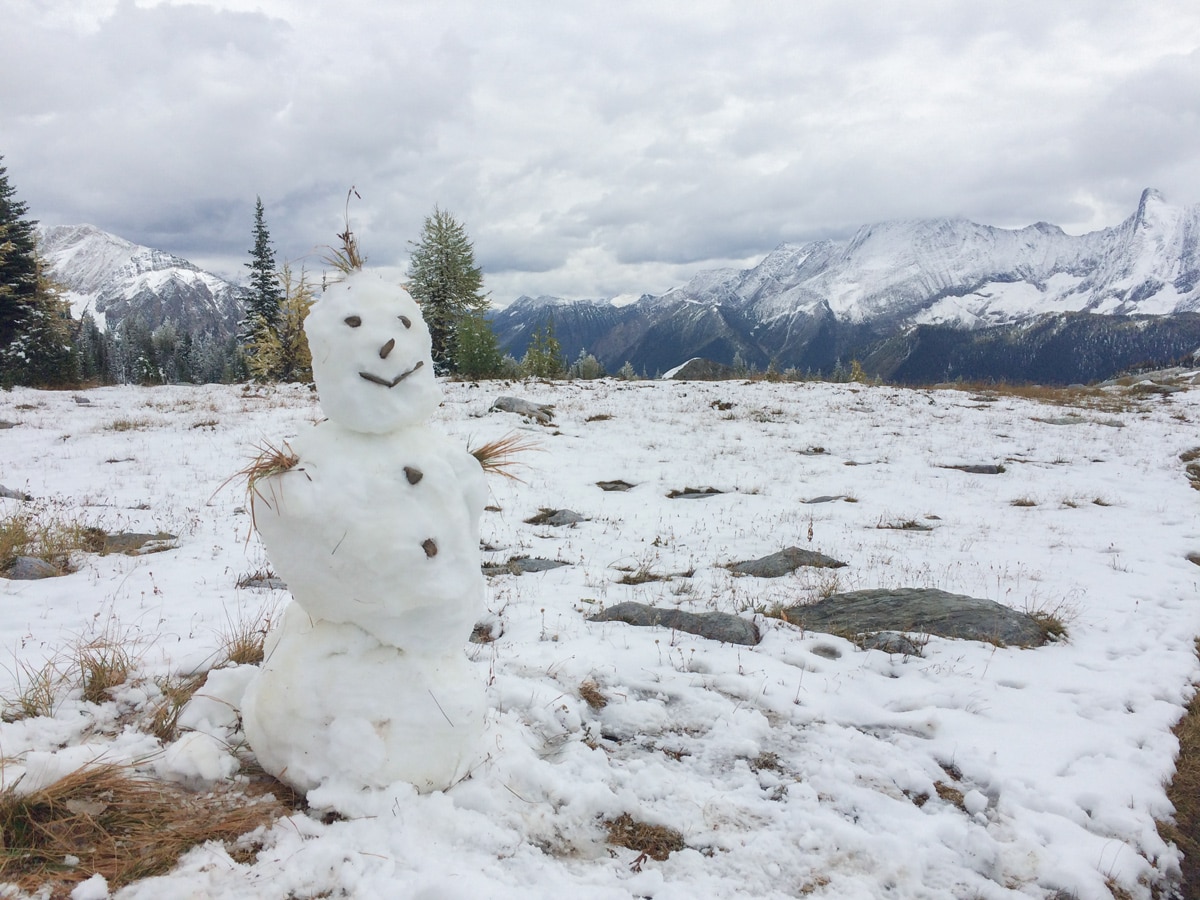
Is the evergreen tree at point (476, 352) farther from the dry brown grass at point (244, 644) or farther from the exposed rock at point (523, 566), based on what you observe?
the dry brown grass at point (244, 644)

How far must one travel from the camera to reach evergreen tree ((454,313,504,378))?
26531 millimetres

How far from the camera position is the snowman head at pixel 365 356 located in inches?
113

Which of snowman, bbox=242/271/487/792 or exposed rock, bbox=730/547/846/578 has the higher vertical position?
snowman, bbox=242/271/487/792

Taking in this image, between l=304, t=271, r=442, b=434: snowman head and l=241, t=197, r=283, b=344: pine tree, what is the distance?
124 feet

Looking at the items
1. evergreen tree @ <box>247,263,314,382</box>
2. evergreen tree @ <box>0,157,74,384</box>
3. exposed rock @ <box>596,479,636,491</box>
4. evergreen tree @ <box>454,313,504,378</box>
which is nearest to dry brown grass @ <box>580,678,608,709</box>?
exposed rock @ <box>596,479,636,491</box>

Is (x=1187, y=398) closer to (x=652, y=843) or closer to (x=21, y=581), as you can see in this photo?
(x=652, y=843)

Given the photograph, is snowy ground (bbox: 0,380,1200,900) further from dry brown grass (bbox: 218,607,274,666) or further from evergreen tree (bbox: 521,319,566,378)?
evergreen tree (bbox: 521,319,566,378)

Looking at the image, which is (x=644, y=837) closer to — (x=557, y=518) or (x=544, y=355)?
(x=557, y=518)

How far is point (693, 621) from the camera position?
18.2 feet

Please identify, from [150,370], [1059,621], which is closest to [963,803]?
[1059,621]

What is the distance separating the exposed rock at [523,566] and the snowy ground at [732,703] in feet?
1.20

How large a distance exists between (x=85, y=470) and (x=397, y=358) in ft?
38.1

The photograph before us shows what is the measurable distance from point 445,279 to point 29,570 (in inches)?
1118

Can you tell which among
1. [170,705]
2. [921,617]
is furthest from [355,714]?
[921,617]
